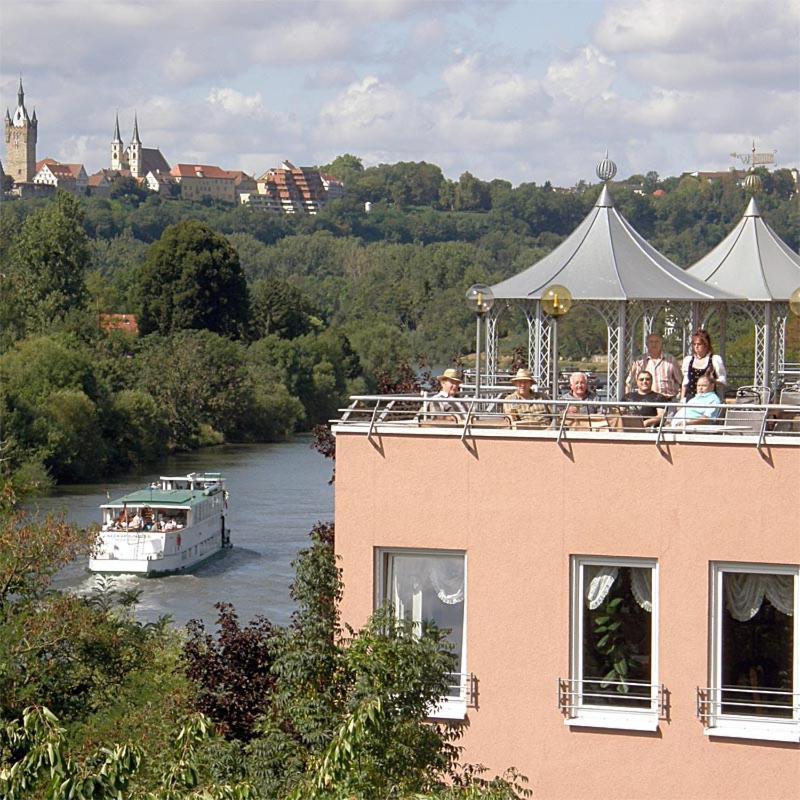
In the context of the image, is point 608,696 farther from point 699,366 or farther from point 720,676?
point 699,366

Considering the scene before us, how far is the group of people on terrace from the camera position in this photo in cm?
1080

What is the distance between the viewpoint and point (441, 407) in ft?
38.8

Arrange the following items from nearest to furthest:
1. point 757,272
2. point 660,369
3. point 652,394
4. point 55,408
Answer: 1. point 652,394
2. point 660,369
3. point 757,272
4. point 55,408

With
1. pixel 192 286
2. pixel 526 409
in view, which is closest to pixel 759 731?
pixel 526 409

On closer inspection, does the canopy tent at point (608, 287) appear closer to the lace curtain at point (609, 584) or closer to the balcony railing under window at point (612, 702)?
the lace curtain at point (609, 584)

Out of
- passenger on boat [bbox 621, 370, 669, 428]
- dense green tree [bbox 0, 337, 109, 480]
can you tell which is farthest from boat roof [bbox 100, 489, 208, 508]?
passenger on boat [bbox 621, 370, 669, 428]

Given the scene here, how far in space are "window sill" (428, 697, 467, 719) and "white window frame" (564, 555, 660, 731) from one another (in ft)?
2.11

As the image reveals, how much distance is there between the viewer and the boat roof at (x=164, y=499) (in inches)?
1887

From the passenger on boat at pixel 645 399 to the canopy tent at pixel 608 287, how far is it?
1.04 meters

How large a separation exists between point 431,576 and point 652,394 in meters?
2.21

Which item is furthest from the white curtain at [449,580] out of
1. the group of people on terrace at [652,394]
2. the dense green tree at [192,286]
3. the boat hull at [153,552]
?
the dense green tree at [192,286]

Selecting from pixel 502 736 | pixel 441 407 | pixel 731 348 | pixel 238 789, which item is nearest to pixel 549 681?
pixel 502 736

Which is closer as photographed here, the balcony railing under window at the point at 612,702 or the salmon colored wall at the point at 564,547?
the salmon colored wall at the point at 564,547

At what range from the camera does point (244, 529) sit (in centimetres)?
4856
